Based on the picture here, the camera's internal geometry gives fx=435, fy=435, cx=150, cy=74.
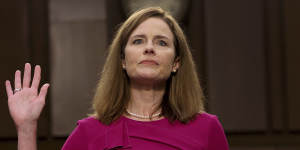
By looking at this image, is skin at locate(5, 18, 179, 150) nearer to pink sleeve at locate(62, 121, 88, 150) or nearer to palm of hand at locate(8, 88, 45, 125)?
palm of hand at locate(8, 88, 45, 125)

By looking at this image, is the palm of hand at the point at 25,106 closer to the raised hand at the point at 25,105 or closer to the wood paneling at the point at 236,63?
the raised hand at the point at 25,105

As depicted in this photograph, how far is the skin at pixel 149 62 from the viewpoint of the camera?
120cm

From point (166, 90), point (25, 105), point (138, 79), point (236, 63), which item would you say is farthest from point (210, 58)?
point (25, 105)

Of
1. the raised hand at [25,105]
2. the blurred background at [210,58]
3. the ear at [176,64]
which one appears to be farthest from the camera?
the blurred background at [210,58]

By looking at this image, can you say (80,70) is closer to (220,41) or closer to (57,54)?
(57,54)

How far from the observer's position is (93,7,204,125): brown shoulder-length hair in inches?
49.8

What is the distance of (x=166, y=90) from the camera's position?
1.34 metres

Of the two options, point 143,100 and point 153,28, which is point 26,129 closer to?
point 143,100

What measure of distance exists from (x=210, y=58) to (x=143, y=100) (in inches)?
42.3

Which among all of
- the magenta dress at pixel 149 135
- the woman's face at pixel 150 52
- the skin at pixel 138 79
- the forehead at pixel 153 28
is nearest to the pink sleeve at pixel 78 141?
the magenta dress at pixel 149 135

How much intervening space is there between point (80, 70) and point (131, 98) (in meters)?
1.07

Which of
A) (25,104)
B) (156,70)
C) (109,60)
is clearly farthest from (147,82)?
(25,104)

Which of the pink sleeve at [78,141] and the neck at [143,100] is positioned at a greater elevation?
the neck at [143,100]

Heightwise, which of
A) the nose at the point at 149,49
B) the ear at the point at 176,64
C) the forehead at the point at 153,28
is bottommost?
the ear at the point at 176,64
